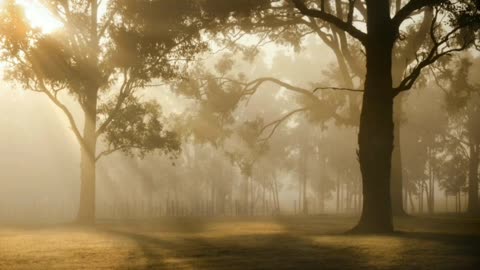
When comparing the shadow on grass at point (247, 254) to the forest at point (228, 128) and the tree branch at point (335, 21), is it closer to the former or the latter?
the forest at point (228, 128)

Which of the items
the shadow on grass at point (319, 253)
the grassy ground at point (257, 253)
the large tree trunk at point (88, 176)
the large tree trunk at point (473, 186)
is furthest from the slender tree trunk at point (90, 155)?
the large tree trunk at point (473, 186)

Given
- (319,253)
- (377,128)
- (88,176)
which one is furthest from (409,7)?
(88,176)

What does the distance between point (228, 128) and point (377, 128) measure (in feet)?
65.9

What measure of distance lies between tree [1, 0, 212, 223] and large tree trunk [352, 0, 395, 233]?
7587 millimetres

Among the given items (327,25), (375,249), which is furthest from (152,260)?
(327,25)

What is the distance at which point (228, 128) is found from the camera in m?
43.3

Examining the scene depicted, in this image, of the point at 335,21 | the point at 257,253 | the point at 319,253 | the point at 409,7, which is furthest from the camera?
the point at 335,21

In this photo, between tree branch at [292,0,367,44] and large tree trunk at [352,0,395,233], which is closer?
large tree trunk at [352,0,395,233]

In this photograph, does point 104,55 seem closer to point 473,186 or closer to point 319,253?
point 319,253

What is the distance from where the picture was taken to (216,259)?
15.8 metres

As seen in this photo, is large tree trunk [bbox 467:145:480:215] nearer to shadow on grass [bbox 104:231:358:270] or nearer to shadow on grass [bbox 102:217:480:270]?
shadow on grass [bbox 102:217:480:270]

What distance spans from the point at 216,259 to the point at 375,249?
13.0ft

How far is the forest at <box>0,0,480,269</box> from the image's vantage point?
18812 mm

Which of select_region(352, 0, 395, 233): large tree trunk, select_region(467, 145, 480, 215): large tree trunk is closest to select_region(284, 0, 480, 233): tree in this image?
select_region(352, 0, 395, 233): large tree trunk
